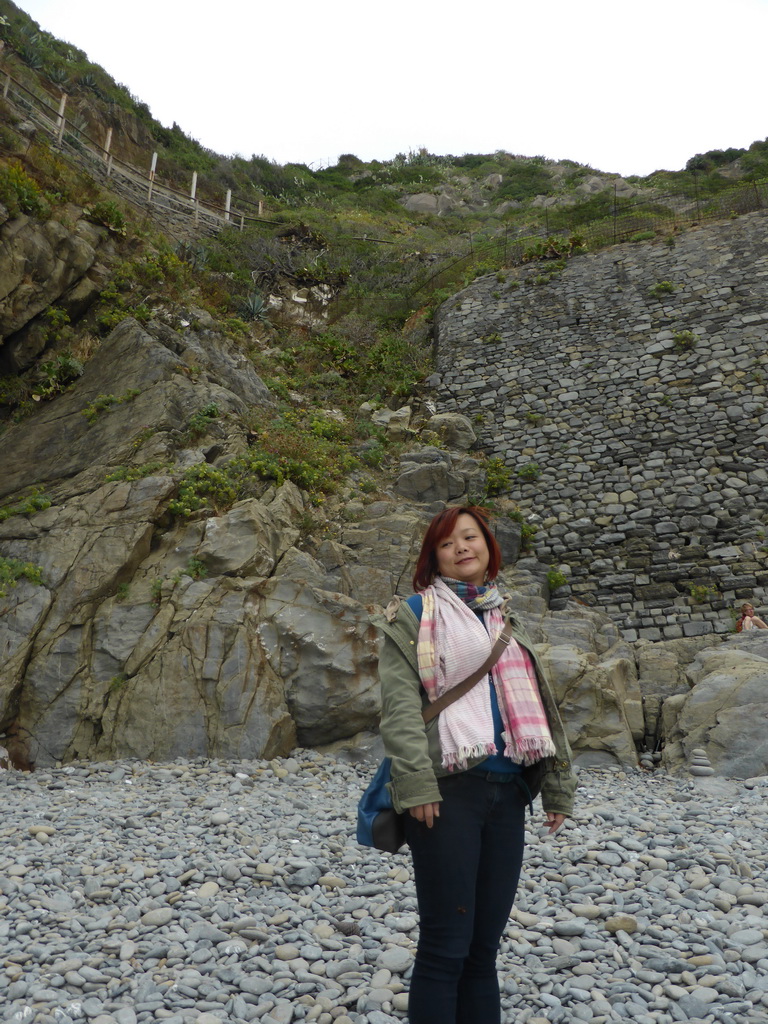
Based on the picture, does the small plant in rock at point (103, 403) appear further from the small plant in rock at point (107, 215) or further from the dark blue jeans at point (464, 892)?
the dark blue jeans at point (464, 892)

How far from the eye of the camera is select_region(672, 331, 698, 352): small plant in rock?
42.7 ft

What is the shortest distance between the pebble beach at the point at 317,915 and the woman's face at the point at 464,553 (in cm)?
168

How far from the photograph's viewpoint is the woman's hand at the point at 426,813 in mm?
1884

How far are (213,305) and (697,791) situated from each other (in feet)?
37.9

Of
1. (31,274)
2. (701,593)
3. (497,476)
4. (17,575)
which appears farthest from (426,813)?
(497,476)

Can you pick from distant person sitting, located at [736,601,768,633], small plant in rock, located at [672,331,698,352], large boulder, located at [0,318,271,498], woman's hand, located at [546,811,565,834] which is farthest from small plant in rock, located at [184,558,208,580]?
small plant in rock, located at [672,331,698,352]

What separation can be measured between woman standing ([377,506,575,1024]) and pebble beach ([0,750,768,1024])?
0.81 meters

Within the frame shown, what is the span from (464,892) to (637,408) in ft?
40.2

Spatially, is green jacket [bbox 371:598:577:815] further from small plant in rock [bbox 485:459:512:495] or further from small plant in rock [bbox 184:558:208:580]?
small plant in rock [bbox 485:459:512:495]

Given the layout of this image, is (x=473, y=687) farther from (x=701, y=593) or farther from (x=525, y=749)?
(x=701, y=593)

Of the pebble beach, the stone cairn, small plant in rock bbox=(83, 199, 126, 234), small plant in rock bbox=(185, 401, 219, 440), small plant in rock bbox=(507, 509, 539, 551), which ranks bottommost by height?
the pebble beach

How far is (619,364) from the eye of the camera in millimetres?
13414

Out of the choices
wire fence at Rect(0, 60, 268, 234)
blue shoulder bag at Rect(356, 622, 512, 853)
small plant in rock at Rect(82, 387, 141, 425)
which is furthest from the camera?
wire fence at Rect(0, 60, 268, 234)

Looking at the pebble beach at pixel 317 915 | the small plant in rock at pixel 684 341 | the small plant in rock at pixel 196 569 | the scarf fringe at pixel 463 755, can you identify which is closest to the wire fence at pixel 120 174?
the small plant in rock at pixel 196 569
